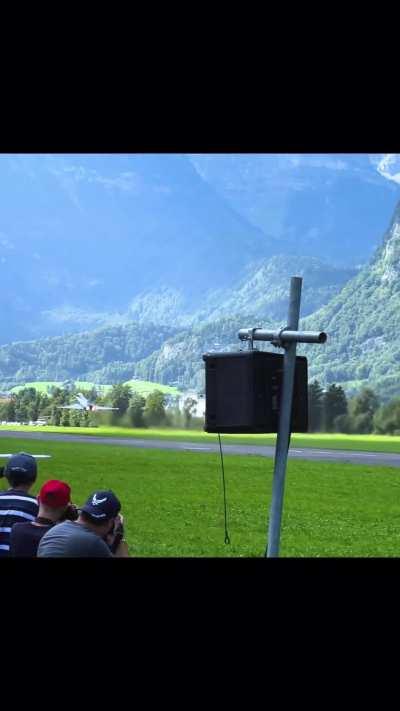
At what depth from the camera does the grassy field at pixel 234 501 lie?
1198 cm

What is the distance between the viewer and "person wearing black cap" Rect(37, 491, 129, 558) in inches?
130

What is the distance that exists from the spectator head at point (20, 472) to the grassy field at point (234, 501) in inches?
262

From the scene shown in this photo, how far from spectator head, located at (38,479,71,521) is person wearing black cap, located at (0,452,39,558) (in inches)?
11.3

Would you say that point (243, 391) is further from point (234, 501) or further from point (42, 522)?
point (234, 501)

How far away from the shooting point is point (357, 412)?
32969mm

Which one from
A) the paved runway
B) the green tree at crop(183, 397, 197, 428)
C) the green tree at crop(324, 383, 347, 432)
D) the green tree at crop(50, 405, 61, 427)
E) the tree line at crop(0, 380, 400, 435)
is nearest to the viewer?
the green tree at crop(183, 397, 197, 428)

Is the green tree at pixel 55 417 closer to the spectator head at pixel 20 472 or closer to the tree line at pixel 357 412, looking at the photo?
the tree line at pixel 357 412

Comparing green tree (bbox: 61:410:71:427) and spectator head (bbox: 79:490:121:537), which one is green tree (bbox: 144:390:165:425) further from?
spectator head (bbox: 79:490:121:537)

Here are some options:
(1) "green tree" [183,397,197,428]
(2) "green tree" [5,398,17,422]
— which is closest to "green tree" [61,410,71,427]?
(2) "green tree" [5,398,17,422]

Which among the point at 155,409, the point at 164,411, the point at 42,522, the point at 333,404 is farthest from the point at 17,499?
the point at 333,404
